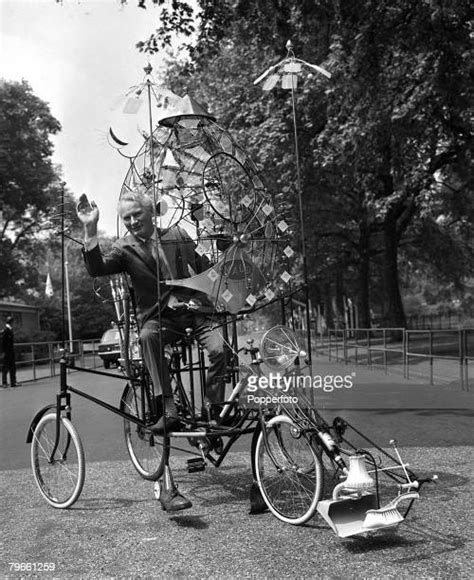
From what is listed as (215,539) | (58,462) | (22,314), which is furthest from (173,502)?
(22,314)

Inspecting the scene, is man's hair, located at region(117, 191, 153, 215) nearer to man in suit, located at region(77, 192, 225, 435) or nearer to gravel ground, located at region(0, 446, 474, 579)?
man in suit, located at region(77, 192, 225, 435)

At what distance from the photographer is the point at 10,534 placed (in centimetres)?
467

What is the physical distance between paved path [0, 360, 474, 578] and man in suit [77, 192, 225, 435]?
2.49 ft

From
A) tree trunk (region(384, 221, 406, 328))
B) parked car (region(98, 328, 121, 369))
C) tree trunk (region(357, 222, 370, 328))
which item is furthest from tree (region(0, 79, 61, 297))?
tree trunk (region(384, 221, 406, 328))

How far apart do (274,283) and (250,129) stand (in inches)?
560

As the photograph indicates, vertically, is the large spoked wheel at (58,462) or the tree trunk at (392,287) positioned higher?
the tree trunk at (392,287)

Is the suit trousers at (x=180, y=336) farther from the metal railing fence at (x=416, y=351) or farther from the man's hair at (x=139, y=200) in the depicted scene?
the metal railing fence at (x=416, y=351)

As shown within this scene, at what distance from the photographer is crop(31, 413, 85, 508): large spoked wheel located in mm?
5207

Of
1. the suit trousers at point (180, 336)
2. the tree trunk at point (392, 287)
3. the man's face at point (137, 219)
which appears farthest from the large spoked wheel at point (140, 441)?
the tree trunk at point (392, 287)

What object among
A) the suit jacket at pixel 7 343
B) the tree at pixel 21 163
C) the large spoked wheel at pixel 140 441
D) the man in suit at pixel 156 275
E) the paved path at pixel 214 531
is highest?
the tree at pixel 21 163

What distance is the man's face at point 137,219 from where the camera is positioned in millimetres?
5434

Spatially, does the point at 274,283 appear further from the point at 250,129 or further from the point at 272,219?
the point at 250,129

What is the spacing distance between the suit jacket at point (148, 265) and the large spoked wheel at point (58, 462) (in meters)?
1.09

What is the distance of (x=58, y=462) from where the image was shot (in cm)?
542
